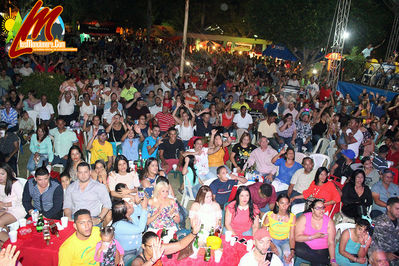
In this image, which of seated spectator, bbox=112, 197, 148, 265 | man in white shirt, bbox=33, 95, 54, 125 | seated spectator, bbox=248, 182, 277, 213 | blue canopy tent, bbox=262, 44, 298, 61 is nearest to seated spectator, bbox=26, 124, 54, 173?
man in white shirt, bbox=33, 95, 54, 125

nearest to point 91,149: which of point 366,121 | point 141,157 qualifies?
point 141,157

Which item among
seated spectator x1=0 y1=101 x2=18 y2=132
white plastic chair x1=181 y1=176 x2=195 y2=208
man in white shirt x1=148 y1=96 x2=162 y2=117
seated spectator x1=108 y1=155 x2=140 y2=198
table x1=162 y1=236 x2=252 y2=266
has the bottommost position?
white plastic chair x1=181 y1=176 x2=195 y2=208

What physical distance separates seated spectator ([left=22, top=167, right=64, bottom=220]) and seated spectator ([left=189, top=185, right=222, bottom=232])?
1.82m

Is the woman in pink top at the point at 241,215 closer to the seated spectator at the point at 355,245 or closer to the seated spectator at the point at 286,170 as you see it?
the seated spectator at the point at 355,245

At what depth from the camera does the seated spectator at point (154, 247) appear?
3.23m

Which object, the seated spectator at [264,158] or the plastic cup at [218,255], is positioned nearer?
the plastic cup at [218,255]

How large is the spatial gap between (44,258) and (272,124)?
19.1ft

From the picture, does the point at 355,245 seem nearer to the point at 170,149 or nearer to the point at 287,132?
the point at 170,149

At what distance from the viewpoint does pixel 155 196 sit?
4.62 meters

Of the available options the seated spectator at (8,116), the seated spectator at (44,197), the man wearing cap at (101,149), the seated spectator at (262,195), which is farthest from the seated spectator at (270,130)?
the seated spectator at (8,116)

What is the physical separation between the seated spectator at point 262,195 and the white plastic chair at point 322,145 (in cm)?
321

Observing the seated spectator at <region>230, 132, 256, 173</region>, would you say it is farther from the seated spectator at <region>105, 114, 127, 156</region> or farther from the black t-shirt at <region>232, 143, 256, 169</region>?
the seated spectator at <region>105, 114, 127, 156</region>

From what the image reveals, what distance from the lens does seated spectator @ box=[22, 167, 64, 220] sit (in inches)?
178

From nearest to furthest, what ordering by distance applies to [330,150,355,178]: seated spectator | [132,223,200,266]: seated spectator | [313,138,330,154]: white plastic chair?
1. [132,223,200,266]: seated spectator
2. [330,150,355,178]: seated spectator
3. [313,138,330,154]: white plastic chair
